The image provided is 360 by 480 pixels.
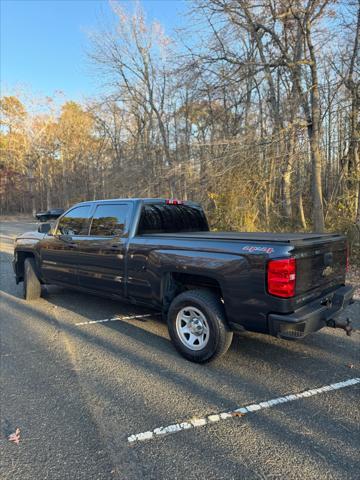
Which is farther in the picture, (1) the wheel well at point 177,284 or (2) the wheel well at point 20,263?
(2) the wheel well at point 20,263

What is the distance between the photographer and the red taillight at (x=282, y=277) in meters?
3.09

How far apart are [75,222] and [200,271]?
276 centimetres

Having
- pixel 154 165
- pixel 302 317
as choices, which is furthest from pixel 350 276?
pixel 154 165

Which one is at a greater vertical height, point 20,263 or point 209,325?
point 20,263

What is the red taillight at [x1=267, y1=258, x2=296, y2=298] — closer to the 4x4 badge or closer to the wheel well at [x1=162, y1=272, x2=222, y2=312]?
the 4x4 badge

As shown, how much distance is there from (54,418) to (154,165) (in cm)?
1879

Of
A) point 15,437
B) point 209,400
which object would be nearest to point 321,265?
point 209,400

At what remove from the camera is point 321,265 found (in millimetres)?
3607

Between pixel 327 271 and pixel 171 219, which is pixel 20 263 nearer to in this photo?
pixel 171 219

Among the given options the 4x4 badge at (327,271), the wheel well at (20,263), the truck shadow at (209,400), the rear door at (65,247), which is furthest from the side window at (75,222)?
the 4x4 badge at (327,271)

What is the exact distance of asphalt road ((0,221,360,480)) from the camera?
227 cm

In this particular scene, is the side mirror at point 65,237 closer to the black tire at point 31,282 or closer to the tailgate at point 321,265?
the black tire at point 31,282

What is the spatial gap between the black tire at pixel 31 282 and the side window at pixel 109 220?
1956 millimetres

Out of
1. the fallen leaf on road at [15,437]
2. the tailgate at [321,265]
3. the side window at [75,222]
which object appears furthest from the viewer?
the side window at [75,222]
